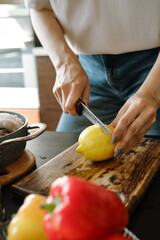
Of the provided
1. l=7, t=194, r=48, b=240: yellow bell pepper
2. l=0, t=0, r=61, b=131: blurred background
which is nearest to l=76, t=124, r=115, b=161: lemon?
l=7, t=194, r=48, b=240: yellow bell pepper

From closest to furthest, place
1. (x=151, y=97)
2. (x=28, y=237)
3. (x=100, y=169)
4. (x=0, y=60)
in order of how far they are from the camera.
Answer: (x=28, y=237) → (x=100, y=169) → (x=151, y=97) → (x=0, y=60)

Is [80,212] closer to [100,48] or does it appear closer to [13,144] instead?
[13,144]

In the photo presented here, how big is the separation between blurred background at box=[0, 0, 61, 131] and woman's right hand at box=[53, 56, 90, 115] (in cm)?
127

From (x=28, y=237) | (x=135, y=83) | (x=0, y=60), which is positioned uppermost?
(x=28, y=237)

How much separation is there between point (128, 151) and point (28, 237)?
57 cm

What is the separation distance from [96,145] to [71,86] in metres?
0.26

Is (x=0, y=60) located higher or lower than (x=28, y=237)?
lower

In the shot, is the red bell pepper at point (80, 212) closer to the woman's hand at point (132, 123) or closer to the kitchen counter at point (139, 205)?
the kitchen counter at point (139, 205)

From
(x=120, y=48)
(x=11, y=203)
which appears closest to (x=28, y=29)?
(x=120, y=48)

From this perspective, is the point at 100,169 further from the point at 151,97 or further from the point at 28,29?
the point at 28,29

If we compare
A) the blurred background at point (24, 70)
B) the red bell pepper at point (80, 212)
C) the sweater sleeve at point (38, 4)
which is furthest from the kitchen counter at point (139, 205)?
the blurred background at point (24, 70)

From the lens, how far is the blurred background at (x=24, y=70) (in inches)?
90.3

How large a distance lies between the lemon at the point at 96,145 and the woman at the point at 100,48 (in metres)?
0.13

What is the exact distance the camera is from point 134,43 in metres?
1.11
